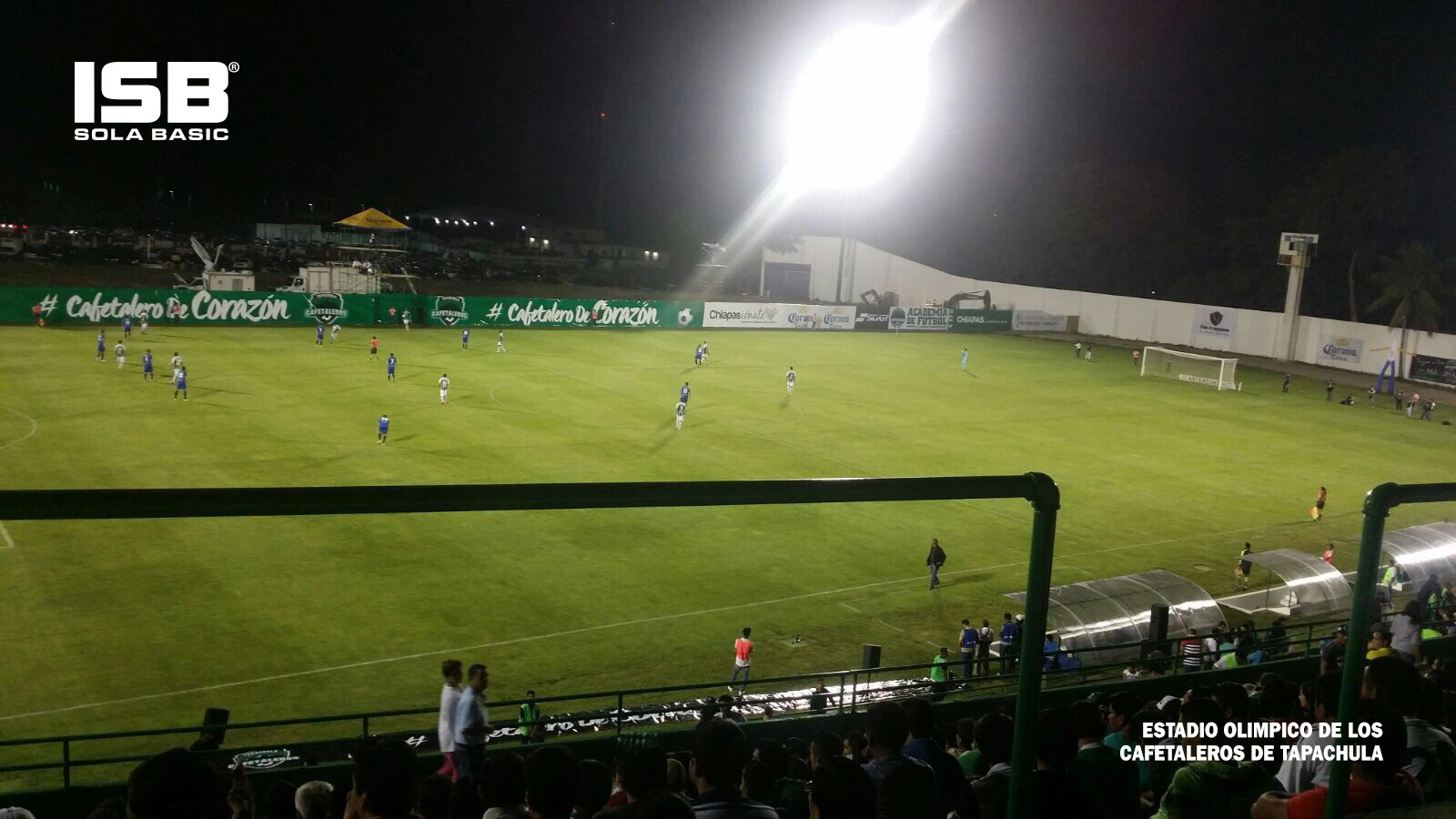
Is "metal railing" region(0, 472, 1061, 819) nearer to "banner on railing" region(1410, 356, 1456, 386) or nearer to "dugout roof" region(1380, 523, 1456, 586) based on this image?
"dugout roof" region(1380, 523, 1456, 586)

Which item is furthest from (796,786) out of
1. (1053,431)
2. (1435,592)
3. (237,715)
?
(1053,431)

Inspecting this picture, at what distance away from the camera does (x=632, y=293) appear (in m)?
95.8

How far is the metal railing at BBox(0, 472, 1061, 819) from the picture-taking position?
97.1 inches

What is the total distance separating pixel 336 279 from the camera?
238ft

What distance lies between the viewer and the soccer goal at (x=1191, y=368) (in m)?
64.9

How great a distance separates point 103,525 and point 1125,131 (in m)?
110

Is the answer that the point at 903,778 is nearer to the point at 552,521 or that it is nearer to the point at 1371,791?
the point at 1371,791

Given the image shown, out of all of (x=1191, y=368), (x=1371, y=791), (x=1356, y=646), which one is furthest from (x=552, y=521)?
(x=1191, y=368)

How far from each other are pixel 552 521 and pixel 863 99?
5580cm

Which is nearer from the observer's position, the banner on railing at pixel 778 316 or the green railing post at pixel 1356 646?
the green railing post at pixel 1356 646

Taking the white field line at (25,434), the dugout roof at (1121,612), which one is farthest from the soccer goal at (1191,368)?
the white field line at (25,434)

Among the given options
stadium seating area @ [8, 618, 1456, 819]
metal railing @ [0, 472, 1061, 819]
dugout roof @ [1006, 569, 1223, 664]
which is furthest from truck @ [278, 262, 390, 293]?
metal railing @ [0, 472, 1061, 819]

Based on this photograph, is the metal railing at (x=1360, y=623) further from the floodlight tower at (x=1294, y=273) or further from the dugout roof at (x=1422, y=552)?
the floodlight tower at (x=1294, y=273)

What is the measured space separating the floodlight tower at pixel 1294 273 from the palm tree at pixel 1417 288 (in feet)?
27.0
